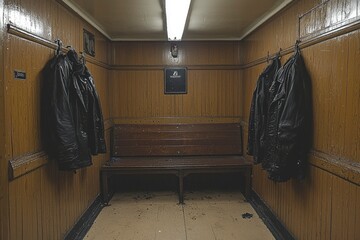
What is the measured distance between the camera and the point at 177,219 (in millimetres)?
3707

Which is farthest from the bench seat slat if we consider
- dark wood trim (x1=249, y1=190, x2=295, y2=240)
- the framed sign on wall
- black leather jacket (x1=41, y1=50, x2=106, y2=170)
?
black leather jacket (x1=41, y1=50, x2=106, y2=170)

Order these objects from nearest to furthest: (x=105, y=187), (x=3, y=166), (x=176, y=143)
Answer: (x=3, y=166) → (x=105, y=187) → (x=176, y=143)

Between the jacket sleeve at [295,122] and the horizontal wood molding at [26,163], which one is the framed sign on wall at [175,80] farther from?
the horizontal wood molding at [26,163]

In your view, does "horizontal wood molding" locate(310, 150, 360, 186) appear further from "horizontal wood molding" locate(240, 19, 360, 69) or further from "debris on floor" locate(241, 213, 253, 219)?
"debris on floor" locate(241, 213, 253, 219)

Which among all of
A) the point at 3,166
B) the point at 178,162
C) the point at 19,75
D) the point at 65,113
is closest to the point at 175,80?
the point at 178,162

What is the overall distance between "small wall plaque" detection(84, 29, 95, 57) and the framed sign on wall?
1.40 metres

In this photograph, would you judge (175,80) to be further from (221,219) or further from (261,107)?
(221,219)

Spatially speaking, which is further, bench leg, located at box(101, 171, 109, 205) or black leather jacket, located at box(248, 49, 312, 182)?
bench leg, located at box(101, 171, 109, 205)

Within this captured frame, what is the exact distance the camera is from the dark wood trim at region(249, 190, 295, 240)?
10.2 ft

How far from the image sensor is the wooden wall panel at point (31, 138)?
1.97 m

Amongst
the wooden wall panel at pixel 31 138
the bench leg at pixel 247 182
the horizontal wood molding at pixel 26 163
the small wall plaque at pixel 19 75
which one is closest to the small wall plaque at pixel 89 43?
the wooden wall panel at pixel 31 138

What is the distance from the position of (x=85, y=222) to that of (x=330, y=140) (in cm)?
279

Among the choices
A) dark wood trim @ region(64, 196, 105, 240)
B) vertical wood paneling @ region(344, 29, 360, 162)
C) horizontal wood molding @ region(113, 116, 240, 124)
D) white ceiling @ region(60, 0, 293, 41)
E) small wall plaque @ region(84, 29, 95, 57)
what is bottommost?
dark wood trim @ region(64, 196, 105, 240)

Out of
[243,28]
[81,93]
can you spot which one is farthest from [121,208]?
[243,28]
